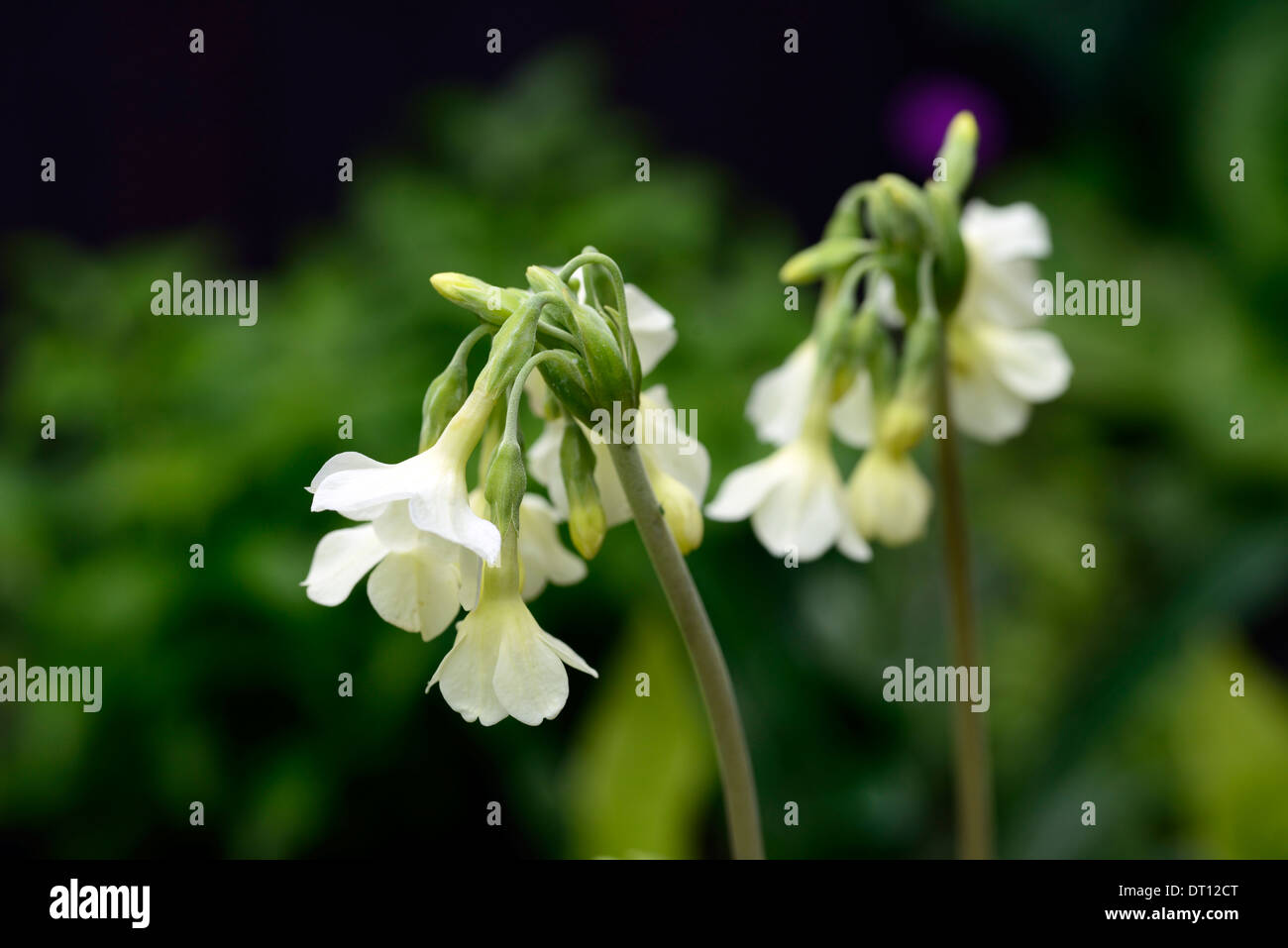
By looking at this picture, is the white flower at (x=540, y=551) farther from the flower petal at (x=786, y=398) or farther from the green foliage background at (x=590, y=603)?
the green foliage background at (x=590, y=603)

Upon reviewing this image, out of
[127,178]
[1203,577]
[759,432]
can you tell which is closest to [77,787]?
[759,432]

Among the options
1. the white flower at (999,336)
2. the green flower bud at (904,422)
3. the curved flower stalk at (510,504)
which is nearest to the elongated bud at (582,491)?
the curved flower stalk at (510,504)

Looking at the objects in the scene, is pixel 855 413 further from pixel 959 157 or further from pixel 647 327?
pixel 647 327

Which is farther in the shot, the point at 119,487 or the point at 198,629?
the point at 119,487

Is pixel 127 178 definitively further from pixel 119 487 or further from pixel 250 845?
pixel 250 845

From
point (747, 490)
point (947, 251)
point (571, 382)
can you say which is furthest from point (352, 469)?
point (947, 251)
